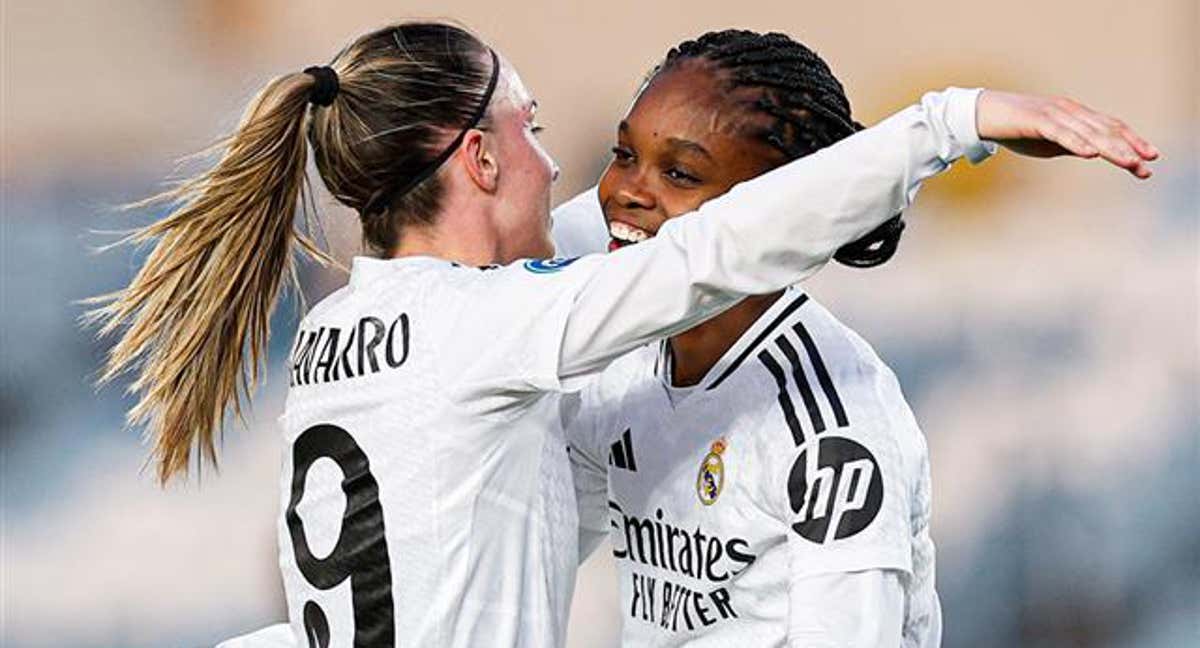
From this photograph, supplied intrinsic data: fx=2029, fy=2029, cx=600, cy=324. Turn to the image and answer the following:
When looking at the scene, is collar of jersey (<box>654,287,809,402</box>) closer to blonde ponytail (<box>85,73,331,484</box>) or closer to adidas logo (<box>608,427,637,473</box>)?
adidas logo (<box>608,427,637,473</box>)

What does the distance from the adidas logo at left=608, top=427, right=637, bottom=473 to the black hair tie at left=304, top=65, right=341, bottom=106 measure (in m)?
0.52

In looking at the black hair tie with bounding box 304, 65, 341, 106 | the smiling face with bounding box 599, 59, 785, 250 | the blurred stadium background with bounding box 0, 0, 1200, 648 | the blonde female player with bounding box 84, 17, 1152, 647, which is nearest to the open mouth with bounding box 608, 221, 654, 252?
the smiling face with bounding box 599, 59, 785, 250

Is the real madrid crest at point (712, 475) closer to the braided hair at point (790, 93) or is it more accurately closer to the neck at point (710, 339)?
the neck at point (710, 339)

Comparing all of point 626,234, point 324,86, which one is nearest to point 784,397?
point 626,234

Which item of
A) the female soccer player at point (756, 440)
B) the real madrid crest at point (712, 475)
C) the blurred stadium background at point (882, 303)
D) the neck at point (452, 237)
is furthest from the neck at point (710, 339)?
the blurred stadium background at point (882, 303)

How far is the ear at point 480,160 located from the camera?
2.35 m

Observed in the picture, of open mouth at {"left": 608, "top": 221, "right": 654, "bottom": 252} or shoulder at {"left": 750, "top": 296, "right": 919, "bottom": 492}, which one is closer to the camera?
shoulder at {"left": 750, "top": 296, "right": 919, "bottom": 492}

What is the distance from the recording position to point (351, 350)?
7.44ft

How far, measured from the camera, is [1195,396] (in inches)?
174

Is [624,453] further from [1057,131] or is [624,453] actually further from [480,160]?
[1057,131]

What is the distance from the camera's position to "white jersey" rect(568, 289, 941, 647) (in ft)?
6.78

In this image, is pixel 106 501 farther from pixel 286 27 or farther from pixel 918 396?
pixel 918 396

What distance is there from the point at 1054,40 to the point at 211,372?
2.63 meters

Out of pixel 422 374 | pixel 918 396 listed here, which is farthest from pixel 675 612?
pixel 918 396
